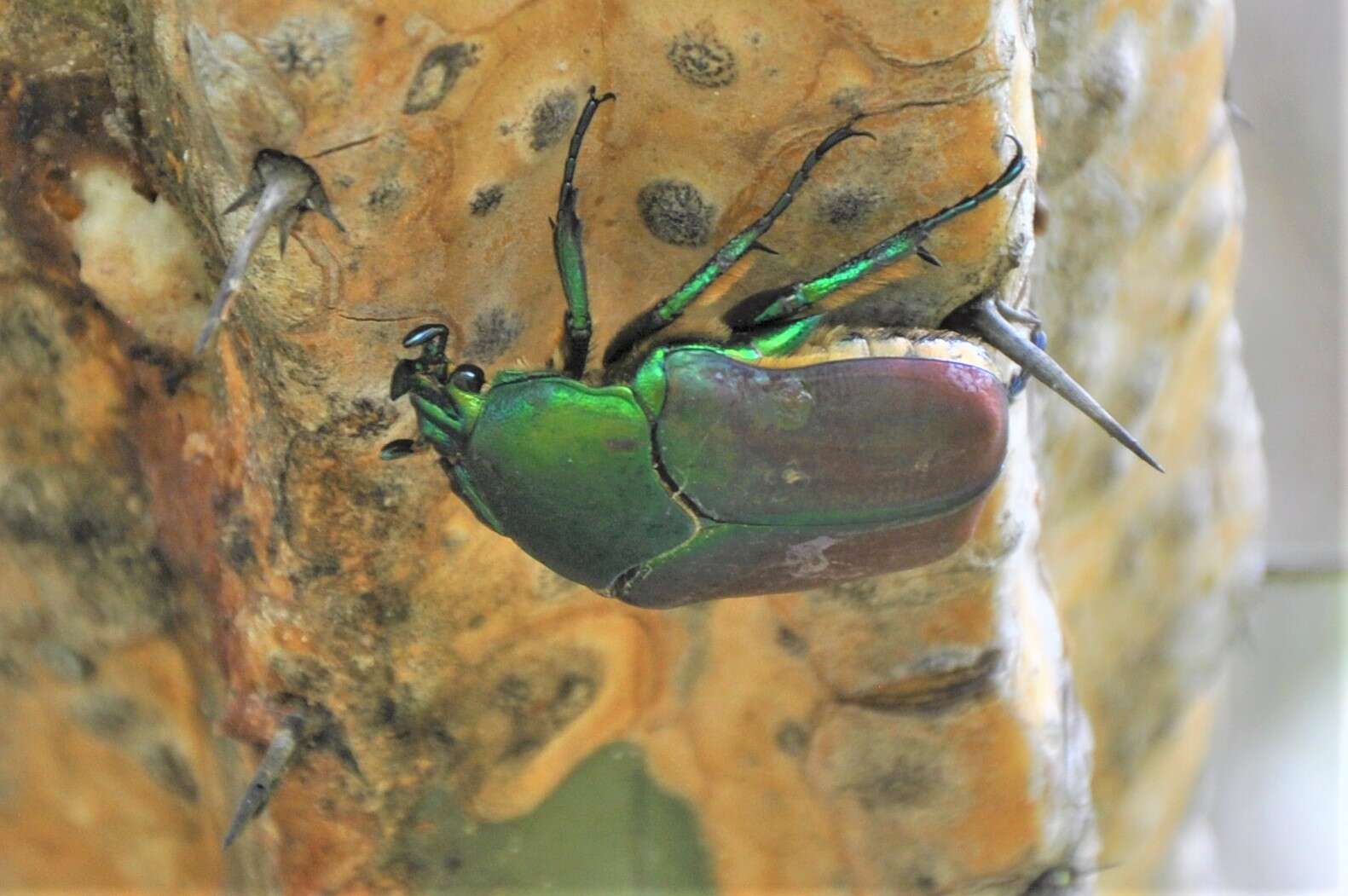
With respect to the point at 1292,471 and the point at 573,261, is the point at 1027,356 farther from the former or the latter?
the point at 1292,471

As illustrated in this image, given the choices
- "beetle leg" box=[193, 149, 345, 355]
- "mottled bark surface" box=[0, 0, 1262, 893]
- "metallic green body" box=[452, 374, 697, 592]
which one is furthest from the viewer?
"metallic green body" box=[452, 374, 697, 592]

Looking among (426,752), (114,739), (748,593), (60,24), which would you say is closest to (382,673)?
(426,752)

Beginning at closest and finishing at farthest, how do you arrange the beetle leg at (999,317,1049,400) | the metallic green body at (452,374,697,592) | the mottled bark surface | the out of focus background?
the mottled bark surface
the metallic green body at (452,374,697,592)
the beetle leg at (999,317,1049,400)
the out of focus background

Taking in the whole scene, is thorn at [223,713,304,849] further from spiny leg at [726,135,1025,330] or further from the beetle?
spiny leg at [726,135,1025,330]

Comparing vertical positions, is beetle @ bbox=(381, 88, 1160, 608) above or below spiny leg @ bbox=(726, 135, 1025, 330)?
below

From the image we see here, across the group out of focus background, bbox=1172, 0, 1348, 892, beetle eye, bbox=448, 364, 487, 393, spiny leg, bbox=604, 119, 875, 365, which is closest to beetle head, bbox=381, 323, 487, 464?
beetle eye, bbox=448, 364, 487, 393

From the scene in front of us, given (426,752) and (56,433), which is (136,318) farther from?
(426,752)

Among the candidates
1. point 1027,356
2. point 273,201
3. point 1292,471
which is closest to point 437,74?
point 273,201
